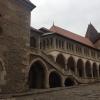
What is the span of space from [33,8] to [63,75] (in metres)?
9.78

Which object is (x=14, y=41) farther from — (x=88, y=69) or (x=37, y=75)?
(x=88, y=69)

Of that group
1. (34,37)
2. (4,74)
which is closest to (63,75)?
(34,37)

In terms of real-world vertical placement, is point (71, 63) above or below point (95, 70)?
above

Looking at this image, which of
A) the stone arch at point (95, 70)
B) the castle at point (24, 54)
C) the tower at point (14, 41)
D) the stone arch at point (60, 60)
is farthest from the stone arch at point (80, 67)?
the tower at point (14, 41)

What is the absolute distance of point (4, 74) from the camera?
16391mm

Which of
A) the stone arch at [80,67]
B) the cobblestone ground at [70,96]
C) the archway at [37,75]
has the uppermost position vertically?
the stone arch at [80,67]

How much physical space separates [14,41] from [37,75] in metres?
7.82

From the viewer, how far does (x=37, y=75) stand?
24547 mm

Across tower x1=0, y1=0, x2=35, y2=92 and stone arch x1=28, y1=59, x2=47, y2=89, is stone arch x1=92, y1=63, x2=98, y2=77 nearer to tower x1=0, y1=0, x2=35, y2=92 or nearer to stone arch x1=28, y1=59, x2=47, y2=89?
stone arch x1=28, y1=59, x2=47, y2=89

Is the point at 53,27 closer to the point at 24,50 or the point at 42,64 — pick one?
the point at 42,64

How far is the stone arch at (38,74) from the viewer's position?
23422 mm

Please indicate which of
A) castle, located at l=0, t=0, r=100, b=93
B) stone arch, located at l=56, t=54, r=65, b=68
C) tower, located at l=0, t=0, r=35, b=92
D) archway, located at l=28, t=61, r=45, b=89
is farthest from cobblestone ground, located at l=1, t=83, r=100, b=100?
stone arch, located at l=56, t=54, r=65, b=68

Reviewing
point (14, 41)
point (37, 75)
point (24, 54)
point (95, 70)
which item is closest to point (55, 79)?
point (37, 75)

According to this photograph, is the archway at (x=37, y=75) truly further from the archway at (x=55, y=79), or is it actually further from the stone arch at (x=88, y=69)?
the stone arch at (x=88, y=69)
